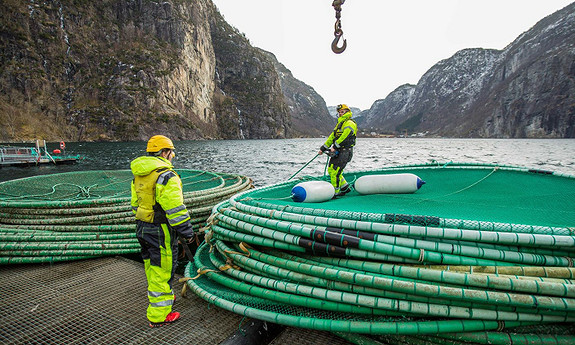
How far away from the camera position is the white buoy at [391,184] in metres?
5.10

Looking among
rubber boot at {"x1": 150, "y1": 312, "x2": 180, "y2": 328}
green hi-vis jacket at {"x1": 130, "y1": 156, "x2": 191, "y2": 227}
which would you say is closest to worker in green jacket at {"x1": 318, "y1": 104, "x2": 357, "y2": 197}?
green hi-vis jacket at {"x1": 130, "y1": 156, "x2": 191, "y2": 227}

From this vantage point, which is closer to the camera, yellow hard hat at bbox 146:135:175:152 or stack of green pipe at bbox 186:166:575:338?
stack of green pipe at bbox 186:166:575:338

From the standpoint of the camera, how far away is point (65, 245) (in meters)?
4.45

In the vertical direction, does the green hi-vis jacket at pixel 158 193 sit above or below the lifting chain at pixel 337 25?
below

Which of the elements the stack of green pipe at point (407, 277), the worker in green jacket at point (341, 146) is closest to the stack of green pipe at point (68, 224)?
the stack of green pipe at point (407, 277)

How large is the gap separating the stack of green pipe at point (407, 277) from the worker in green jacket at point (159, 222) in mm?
412

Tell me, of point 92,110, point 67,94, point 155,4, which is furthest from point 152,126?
point 155,4

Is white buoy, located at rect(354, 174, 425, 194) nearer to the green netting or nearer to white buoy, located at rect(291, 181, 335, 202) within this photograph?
the green netting

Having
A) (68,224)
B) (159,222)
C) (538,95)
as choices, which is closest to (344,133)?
(159,222)

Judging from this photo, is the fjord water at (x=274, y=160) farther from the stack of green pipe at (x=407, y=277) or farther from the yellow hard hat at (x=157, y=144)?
the yellow hard hat at (x=157, y=144)

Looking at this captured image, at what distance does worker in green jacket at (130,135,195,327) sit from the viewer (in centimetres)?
307

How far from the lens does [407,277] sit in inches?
97.3

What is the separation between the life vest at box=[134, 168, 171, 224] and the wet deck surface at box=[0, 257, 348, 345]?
3.48ft

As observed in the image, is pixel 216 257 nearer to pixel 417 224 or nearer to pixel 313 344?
pixel 313 344
